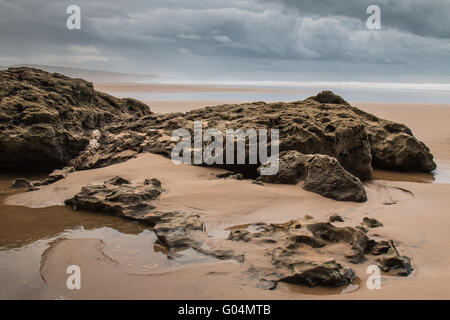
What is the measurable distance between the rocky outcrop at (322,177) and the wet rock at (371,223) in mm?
758

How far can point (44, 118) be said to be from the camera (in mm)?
6863

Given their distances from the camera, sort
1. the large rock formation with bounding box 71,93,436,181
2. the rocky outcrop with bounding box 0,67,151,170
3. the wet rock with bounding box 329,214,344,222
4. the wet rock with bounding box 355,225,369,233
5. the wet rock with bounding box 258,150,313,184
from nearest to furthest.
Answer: the wet rock with bounding box 355,225,369,233 → the wet rock with bounding box 329,214,344,222 → the wet rock with bounding box 258,150,313,184 → the large rock formation with bounding box 71,93,436,181 → the rocky outcrop with bounding box 0,67,151,170

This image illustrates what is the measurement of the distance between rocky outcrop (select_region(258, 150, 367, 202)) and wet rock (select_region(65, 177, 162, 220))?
162 centimetres

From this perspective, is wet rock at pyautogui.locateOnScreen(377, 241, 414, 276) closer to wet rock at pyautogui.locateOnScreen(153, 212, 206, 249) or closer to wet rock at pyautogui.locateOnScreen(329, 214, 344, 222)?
wet rock at pyautogui.locateOnScreen(329, 214, 344, 222)

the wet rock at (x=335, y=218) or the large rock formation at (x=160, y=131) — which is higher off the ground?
the large rock formation at (x=160, y=131)

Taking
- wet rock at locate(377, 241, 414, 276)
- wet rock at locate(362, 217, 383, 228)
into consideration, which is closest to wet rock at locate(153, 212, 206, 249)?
wet rock at locate(377, 241, 414, 276)

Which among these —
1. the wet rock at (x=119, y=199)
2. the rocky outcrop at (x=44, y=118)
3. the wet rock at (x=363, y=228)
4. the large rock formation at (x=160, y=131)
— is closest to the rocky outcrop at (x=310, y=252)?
the wet rock at (x=363, y=228)

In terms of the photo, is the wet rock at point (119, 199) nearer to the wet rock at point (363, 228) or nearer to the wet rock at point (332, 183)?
the wet rock at point (332, 183)

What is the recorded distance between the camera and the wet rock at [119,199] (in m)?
4.10

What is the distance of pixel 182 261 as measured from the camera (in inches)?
118

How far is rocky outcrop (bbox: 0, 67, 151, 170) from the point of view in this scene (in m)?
6.54

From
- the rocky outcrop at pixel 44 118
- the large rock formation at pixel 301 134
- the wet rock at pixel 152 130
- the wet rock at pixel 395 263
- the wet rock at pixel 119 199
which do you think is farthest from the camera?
the rocky outcrop at pixel 44 118

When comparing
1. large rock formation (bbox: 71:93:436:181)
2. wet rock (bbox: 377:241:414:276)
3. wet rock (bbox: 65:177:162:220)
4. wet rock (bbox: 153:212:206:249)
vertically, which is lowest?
wet rock (bbox: 377:241:414:276)

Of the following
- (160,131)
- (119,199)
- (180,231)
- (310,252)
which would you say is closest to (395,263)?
(310,252)
